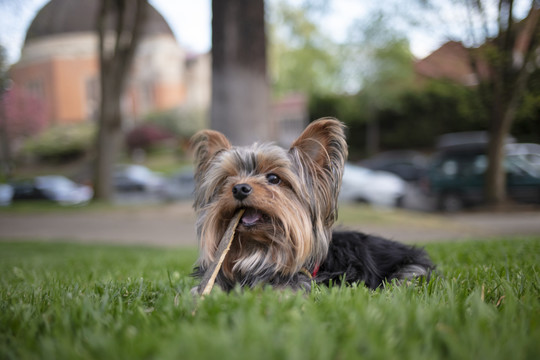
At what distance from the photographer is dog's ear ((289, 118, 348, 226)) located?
11.5 feet

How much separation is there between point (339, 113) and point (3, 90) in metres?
31.2

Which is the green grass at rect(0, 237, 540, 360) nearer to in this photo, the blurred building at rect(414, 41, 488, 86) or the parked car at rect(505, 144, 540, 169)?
the blurred building at rect(414, 41, 488, 86)

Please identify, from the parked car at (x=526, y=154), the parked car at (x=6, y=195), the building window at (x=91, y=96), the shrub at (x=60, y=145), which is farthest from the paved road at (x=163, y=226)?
the building window at (x=91, y=96)

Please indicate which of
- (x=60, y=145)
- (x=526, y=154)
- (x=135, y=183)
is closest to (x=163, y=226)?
(x=526, y=154)

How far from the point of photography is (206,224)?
3490 millimetres

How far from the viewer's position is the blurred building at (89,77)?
51.9m

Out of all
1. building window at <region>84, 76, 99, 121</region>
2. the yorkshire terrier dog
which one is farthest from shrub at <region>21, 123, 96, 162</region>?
the yorkshire terrier dog

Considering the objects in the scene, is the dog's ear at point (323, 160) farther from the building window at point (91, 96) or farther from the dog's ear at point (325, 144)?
the building window at point (91, 96)

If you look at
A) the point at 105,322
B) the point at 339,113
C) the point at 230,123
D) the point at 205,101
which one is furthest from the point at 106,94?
the point at 205,101

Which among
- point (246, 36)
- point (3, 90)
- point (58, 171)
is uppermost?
point (246, 36)

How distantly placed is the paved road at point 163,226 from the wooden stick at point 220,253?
25.0 feet

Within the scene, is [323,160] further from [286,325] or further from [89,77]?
[89,77]

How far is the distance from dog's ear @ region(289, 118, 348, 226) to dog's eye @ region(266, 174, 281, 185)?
19cm

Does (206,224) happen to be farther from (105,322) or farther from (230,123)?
(230,123)
